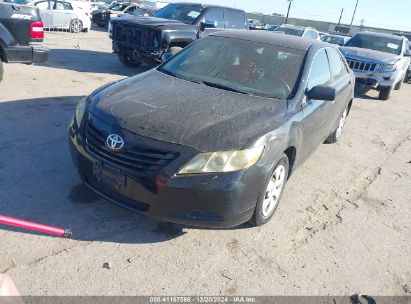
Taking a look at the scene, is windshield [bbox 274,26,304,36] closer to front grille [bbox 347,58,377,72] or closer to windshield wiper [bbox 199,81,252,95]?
front grille [bbox 347,58,377,72]

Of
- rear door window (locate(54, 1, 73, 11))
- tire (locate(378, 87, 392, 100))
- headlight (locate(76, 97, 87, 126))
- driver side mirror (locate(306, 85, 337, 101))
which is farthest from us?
rear door window (locate(54, 1, 73, 11))

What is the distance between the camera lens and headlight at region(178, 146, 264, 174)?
108 inches

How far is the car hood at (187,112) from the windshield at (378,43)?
29.5 feet

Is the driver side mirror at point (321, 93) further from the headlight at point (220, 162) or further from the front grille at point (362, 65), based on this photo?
the front grille at point (362, 65)

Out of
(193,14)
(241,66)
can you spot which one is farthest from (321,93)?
(193,14)

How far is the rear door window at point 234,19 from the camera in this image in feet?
34.6

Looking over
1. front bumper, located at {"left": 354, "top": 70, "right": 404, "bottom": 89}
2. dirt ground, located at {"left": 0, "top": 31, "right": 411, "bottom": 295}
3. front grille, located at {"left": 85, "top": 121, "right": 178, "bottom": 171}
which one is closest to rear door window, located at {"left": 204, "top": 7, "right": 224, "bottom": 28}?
front bumper, located at {"left": 354, "top": 70, "right": 404, "bottom": 89}

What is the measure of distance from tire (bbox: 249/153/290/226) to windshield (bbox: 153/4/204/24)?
7.27m

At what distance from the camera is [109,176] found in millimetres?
2971

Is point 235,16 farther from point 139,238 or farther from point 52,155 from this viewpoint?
point 139,238

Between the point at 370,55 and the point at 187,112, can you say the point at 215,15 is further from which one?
the point at 187,112

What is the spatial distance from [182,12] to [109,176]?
818cm

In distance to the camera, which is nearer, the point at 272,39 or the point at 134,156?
the point at 134,156

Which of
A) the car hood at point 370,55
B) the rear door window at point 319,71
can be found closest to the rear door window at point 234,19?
the car hood at point 370,55
